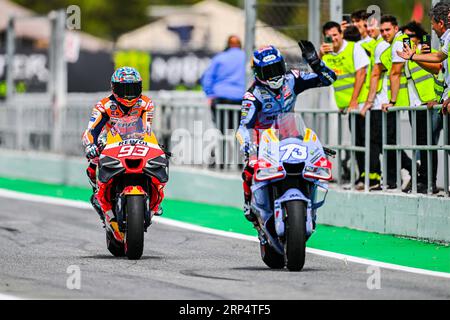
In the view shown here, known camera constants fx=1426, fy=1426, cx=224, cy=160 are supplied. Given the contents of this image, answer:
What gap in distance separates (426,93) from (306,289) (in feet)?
18.2

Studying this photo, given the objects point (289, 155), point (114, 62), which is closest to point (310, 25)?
point (289, 155)

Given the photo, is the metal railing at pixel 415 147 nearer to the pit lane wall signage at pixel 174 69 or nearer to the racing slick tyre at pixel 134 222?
the racing slick tyre at pixel 134 222

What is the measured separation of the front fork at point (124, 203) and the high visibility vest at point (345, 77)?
4849 mm

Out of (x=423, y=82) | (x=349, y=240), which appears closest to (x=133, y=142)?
(x=349, y=240)

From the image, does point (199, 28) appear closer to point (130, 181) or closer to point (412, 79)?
point (412, 79)

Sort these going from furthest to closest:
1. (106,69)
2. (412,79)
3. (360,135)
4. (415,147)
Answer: (106,69) → (360,135) → (412,79) → (415,147)

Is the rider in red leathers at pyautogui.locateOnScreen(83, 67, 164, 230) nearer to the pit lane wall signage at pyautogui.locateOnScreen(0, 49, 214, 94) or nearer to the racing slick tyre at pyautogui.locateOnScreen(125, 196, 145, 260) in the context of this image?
the racing slick tyre at pyautogui.locateOnScreen(125, 196, 145, 260)

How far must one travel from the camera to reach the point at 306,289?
1033cm

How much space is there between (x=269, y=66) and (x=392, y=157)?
3877 mm

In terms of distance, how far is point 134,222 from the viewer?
12.2 m

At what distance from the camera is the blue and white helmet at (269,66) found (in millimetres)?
11758

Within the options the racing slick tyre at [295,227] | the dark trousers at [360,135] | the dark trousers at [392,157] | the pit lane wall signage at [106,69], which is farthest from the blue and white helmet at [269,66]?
the pit lane wall signage at [106,69]

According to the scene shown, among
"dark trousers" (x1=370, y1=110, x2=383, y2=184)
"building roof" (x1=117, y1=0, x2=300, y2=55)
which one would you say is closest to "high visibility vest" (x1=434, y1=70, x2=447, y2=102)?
"dark trousers" (x1=370, y1=110, x2=383, y2=184)

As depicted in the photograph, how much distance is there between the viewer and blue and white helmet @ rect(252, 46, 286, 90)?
11758mm
